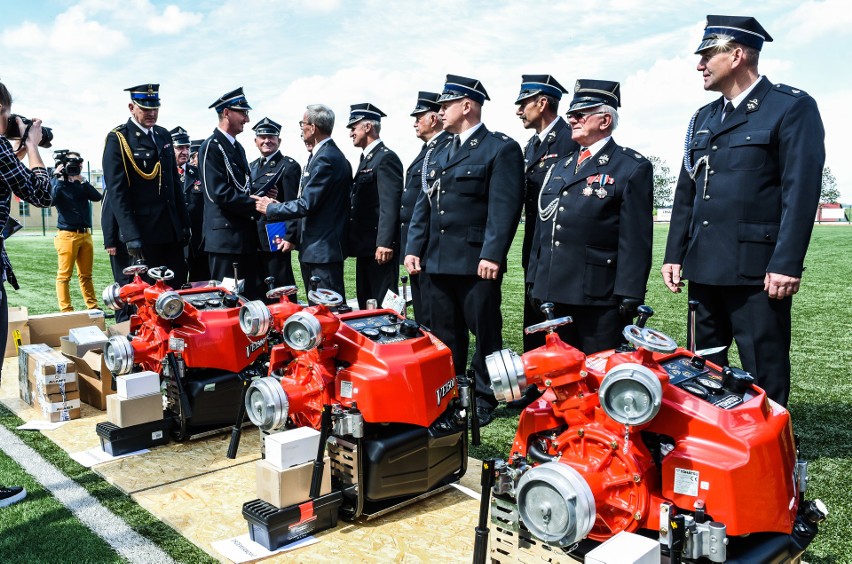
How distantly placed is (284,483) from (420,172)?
130 inches

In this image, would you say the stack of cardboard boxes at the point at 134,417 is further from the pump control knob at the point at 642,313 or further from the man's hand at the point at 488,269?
the pump control knob at the point at 642,313

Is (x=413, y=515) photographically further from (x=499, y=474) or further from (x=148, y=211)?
(x=148, y=211)

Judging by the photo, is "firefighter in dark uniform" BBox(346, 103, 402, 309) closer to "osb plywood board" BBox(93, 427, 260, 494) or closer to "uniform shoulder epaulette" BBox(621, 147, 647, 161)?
"osb plywood board" BBox(93, 427, 260, 494)

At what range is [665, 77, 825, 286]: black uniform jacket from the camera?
2.81m

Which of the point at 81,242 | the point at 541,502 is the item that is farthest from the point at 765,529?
the point at 81,242

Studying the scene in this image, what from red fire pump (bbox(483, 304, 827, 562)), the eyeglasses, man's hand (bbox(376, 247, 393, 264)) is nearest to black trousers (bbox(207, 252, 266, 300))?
man's hand (bbox(376, 247, 393, 264))

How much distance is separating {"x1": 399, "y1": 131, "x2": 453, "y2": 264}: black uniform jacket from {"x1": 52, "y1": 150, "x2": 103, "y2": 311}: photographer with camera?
4.28m

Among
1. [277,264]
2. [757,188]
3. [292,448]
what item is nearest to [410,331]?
[292,448]

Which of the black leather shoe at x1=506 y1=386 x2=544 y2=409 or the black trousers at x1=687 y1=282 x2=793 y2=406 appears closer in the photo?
the black trousers at x1=687 y1=282 x2=793 y2=406

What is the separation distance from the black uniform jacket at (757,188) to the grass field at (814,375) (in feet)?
3.65

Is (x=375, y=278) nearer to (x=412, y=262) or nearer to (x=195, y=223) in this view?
(x=412, y=262)

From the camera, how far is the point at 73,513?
304 cm

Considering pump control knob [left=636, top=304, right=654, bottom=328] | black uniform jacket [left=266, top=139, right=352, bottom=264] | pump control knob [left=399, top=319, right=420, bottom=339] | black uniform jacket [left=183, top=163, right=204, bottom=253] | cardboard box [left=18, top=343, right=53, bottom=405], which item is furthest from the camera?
black uniform jacket [left=183, top=163, right=204, bottom=253]

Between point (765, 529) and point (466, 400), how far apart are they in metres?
1.45
